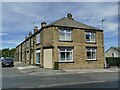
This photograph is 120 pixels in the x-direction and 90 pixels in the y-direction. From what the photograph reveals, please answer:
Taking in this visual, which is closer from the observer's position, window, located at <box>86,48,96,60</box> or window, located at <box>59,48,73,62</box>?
window, located at <box>59,48,73,62</box>

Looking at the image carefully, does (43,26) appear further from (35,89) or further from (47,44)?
(35,89)

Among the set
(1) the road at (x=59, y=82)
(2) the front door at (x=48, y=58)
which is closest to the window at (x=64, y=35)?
(2) the front door at (x=48, y=58)

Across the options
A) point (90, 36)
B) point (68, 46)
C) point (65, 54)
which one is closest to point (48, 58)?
point (65, 54)

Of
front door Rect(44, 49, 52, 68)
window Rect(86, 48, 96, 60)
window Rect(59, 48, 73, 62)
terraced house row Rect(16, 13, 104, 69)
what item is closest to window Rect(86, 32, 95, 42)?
terraced house row Rect(16, 13, 104, 69)

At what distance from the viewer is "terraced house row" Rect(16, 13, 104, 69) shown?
26.9 m

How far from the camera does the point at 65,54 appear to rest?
27453 millimetres

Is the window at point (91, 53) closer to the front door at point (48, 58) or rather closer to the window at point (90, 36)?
the window at point (90, 36)

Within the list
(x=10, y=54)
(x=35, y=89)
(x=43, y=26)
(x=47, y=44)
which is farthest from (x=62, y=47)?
(x=10, y=54)

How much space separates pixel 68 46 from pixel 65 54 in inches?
48.4

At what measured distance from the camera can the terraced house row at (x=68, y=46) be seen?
2694 cm

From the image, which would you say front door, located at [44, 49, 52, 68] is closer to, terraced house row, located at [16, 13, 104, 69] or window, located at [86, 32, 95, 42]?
terraced house row, located at [16, 13, 104, 69]

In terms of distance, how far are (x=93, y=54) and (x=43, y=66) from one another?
813 cm

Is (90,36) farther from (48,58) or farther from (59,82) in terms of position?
(59,82)

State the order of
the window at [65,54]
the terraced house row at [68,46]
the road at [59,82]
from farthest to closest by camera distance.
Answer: the window at [65,54] < the terraced house row at [68,46] < the road at [59,82]
